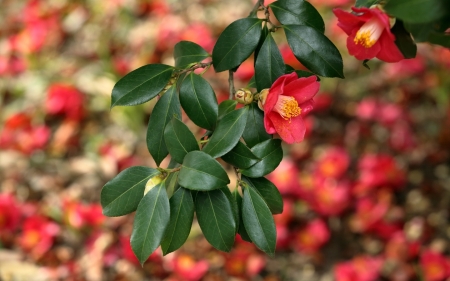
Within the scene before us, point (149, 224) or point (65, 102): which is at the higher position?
point (149, 224)

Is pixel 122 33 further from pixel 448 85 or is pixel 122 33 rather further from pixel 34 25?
pixel 448 85

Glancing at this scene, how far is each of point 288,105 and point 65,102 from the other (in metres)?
1.87

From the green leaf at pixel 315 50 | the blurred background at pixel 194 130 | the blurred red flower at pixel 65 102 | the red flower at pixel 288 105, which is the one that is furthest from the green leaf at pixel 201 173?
the blurred red flower at pixel 65 102

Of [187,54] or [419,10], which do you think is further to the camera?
[187,54]

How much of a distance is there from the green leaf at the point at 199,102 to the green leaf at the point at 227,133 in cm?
3

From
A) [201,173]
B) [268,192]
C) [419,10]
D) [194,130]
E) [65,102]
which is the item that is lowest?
[194,130]

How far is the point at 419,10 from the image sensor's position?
59cm

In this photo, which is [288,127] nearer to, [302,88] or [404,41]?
[302,88]

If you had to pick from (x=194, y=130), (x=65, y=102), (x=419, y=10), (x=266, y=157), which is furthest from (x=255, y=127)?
(x=65, y=102)

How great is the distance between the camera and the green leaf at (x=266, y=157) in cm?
77

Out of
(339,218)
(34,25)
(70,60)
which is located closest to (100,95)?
(70,60)

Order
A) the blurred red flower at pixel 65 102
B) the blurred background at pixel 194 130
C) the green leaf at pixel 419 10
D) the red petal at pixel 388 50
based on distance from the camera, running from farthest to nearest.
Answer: the blurred red flower at pixel 65 102 < the blurred background at pixel 194 130 < the red petal at pixel 388 50 < the green leaf at pixel 419 10

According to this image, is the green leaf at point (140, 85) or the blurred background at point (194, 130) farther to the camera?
the blurred background at point (194, 130)

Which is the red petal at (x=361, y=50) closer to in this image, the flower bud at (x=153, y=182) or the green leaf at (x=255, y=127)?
the green leaf at (x=255, y=127)
